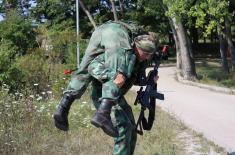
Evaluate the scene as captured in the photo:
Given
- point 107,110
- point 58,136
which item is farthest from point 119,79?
point 58,136

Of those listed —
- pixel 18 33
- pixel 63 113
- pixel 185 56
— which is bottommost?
pixel 185 56

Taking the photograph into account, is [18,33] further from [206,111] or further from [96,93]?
[96,93]

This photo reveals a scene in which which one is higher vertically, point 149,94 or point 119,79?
point 119,79

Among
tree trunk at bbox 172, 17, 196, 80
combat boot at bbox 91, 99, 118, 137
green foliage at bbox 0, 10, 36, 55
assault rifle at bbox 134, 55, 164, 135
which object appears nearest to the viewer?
combat boot at bbox 91, 99, 118, 137

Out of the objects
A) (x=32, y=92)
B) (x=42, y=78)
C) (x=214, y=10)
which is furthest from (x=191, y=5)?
(x=32, y=92)

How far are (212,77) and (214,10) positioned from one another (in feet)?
22.2

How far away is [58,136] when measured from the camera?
27.1 feet

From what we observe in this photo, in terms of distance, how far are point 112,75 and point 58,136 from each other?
4.10 m

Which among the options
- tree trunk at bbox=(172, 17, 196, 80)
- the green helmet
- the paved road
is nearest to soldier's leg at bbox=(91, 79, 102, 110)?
the green helmet

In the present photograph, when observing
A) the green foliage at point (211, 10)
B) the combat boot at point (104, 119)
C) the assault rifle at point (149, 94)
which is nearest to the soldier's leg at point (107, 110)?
the combat boot at point (104, 119)

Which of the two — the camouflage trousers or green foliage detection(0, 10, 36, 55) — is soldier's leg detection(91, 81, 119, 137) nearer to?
the camouflage trousers

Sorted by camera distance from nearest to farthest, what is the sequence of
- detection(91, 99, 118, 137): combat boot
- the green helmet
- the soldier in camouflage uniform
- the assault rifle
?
1. detection(91, 99, 118, 137): combat boot
2. the soldier in camouflage uniform
3. the green helmet
4. the assault rifle

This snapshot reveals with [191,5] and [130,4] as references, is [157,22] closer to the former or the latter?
[130,4]

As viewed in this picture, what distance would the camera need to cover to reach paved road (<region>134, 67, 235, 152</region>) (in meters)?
10.1
